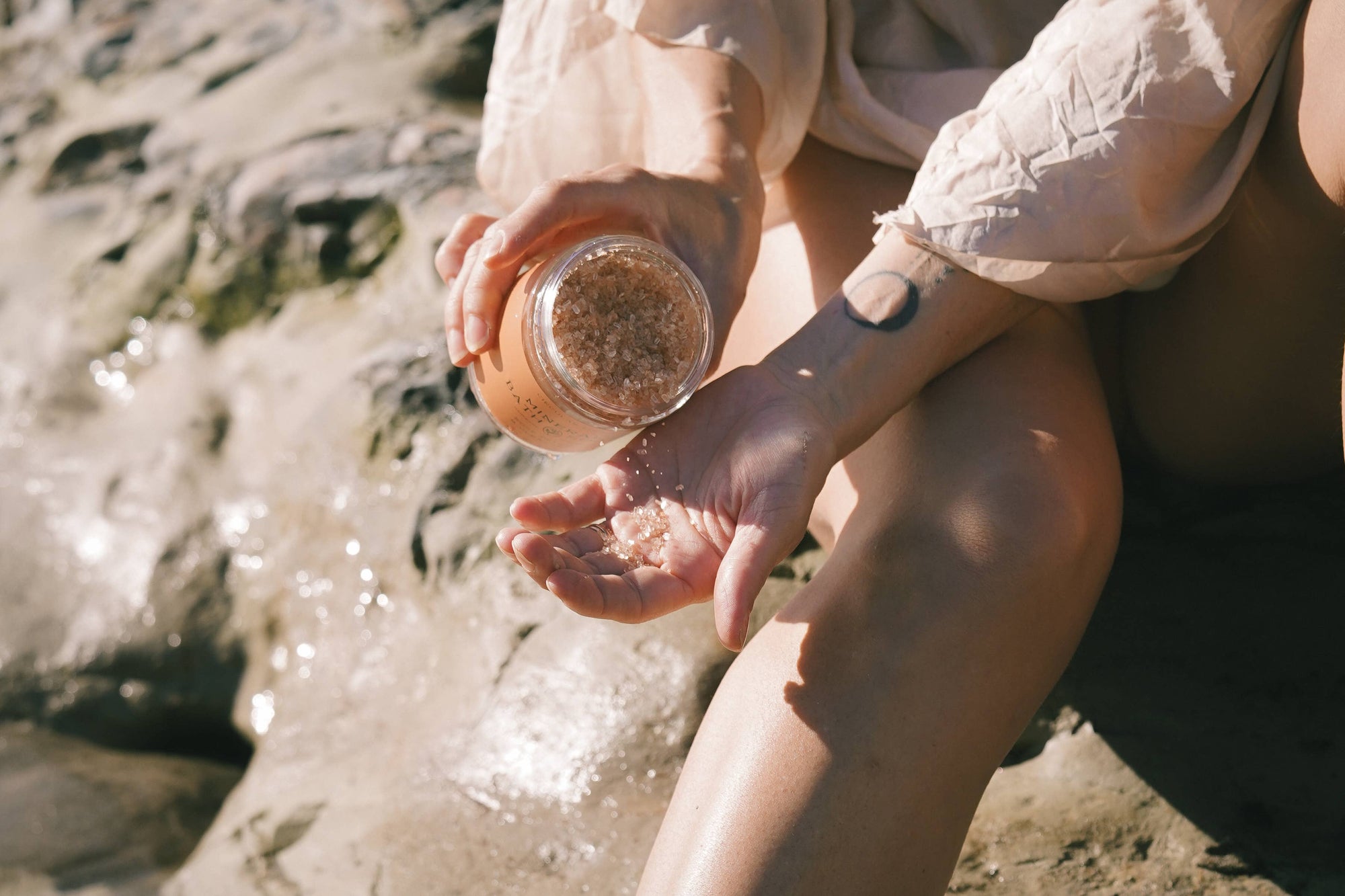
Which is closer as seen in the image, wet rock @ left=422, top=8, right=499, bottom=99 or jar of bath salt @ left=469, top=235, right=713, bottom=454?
jar of bath salt @ left=469, top=235, right=713, bottom=454

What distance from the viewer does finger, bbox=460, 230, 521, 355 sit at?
1.21 meters

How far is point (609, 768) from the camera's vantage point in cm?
158

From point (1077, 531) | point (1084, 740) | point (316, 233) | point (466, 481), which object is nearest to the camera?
point (1077, 531)

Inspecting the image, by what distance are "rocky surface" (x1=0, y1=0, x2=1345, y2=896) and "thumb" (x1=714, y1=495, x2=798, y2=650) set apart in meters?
0.55

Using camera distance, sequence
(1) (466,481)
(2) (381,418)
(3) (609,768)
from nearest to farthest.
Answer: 1. (3) (609,768)
2. (1) (466,481)
3. (2) (381,418)

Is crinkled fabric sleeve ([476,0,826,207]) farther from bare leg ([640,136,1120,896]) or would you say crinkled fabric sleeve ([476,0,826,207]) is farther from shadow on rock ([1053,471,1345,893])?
shadow on rock ([1053,471,1345,893])

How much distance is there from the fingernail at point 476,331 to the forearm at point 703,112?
0.33 meters

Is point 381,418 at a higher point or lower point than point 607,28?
lower

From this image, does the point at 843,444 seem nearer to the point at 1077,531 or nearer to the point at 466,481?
the point at 1077,531

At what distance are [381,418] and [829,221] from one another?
1.00m

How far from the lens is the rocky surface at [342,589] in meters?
1.42

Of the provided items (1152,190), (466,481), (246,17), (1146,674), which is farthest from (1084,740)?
(246,17)

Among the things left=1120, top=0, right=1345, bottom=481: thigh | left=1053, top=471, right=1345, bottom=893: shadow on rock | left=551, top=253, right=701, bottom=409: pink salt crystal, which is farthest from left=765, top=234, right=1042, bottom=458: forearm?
left=1053, top=471, right=1345, bottom=893: shadow on rock

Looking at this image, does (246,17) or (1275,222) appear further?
(246,17)
